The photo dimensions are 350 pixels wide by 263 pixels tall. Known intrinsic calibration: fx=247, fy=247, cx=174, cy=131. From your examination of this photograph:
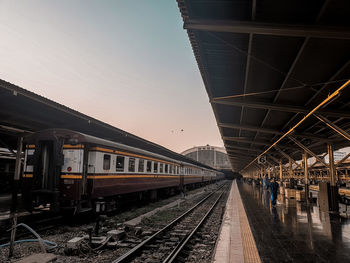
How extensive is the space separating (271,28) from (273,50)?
4.10 feet

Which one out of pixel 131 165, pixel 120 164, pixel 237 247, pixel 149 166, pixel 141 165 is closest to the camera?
pixel 237 247

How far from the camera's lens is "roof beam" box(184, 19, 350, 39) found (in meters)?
5.27

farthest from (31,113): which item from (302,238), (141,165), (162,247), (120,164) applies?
(302,238)

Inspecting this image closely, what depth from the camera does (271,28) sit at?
545 cm

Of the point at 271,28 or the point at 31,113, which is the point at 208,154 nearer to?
the point at 31,113

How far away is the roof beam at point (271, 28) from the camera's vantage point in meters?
5.27

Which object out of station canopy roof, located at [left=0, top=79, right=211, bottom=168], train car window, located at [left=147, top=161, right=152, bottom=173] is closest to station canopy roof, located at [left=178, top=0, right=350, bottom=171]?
train car window, located at [left=147, top=161, right=152, bottom=173]

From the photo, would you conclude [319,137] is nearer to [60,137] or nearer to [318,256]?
[318,256]

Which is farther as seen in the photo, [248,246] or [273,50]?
[273,50]

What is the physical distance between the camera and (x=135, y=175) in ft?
40.3

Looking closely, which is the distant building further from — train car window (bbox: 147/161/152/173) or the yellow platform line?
the yellow platform line

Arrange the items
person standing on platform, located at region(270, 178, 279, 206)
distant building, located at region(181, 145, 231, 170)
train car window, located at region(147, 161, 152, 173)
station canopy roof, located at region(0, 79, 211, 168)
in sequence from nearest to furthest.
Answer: station canopy roof, located at region(0, 79, 211, 168) → person standing on platform, located at region(270, 178, 279, 206) → train car window, located at region(147, 161, 152, 173) → distant building, located at region(181, 145, 231, 170)

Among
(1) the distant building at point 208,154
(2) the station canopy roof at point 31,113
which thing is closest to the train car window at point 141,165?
(2) the station canopy roof at point 31,113

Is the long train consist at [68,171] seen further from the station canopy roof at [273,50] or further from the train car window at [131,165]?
the station canopy roof at [273,50]
